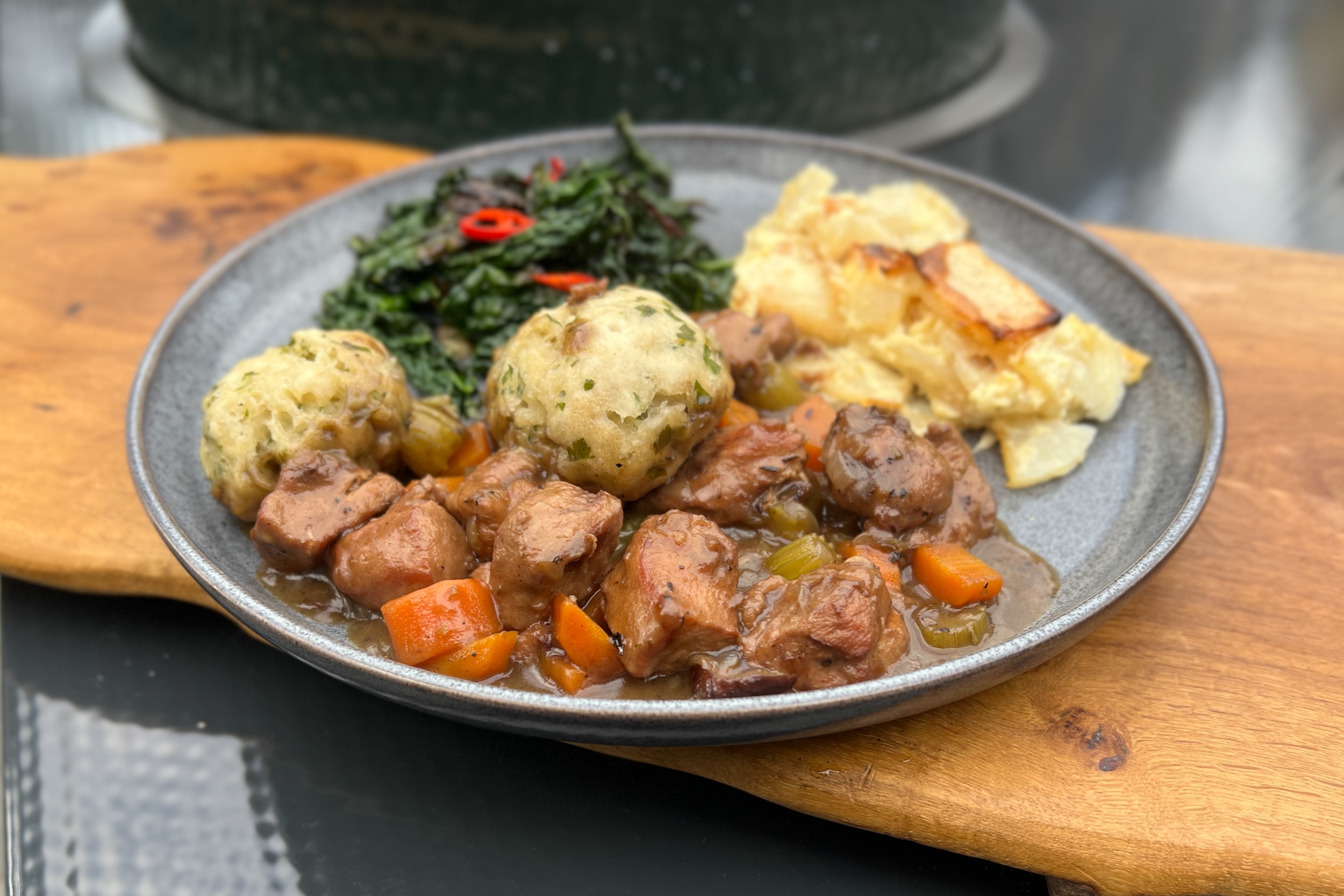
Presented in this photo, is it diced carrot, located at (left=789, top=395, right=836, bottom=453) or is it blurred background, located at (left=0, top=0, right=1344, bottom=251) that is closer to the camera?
diced carrot, located at (left=789, top=395, right=836, bottom=453)

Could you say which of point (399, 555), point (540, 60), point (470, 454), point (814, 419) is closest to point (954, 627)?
point (814, 419)

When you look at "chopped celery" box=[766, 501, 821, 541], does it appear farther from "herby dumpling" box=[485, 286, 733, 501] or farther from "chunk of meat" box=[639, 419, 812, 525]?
"herby dumpling" box=[485, 286, 733, 501]

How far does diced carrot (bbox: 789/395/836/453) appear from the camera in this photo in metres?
3.26

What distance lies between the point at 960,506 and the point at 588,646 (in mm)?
1213

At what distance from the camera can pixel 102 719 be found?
2891mm

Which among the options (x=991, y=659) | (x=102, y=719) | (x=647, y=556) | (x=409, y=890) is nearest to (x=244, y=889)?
(x=409, y=890)

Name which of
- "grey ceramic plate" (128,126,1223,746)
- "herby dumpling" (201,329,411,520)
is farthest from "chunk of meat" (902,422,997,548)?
"herby dumpling" (201,329,411,520)

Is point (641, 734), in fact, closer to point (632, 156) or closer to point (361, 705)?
point (361, 705)

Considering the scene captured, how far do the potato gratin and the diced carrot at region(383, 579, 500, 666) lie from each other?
163 cm

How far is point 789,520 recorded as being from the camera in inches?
114

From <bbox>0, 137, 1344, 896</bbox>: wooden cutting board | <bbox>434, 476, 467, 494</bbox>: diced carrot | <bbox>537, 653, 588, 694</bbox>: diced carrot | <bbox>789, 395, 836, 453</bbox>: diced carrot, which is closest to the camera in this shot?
<bbox>0, 137, 1344, 896</bbox>: wooden cutting board

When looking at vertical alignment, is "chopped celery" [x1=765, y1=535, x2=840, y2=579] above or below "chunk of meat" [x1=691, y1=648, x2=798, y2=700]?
above

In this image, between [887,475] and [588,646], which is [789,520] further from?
[588,646]

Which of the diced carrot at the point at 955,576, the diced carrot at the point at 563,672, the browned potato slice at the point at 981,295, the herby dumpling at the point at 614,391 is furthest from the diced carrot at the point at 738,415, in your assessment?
the diced carrot at the point at 563,672
